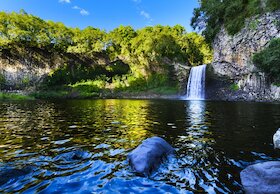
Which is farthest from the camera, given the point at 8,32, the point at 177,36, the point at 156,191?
the point at 177,36

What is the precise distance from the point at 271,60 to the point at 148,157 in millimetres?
31328

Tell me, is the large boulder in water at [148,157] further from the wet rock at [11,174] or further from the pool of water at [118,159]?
the wet rock at [11,174]

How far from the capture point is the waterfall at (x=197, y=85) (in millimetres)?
45312

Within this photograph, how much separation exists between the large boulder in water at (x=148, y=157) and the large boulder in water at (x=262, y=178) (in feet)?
8.05

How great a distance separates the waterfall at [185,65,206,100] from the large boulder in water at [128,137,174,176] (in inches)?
1514

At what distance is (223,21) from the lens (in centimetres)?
4491

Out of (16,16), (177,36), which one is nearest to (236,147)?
(177,36)

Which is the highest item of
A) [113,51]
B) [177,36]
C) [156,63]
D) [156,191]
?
→ [177,36]

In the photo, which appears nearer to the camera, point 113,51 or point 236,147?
point 236,147

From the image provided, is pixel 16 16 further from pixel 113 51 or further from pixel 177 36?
pixel 177 36

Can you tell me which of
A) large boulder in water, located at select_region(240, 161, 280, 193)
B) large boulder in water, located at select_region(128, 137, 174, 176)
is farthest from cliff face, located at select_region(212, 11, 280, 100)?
large boulder in water, located at select_region(240, 161, 280, 193)

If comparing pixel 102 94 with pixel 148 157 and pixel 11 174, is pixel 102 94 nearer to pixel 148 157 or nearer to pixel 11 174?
pixel 148 157

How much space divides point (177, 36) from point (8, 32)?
150 feet

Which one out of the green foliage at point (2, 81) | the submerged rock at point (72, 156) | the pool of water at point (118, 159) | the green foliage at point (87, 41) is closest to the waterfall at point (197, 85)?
the green foliage at point (87, 41)
